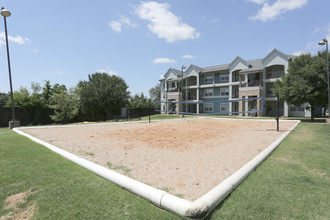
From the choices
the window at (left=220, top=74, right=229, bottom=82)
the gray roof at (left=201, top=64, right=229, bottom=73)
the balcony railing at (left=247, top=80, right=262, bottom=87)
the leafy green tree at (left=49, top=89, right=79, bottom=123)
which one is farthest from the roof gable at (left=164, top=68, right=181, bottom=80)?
the leafy green tree at (left=49, top=89, right=79, bottom=123)

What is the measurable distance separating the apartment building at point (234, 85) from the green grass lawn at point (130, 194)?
16.4m

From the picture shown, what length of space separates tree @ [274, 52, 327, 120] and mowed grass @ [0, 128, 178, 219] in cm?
1987

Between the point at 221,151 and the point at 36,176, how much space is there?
4.82 metres

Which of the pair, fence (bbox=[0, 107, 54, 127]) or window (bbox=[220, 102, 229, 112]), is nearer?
fence (bbox=[0, 107, 54, 127])

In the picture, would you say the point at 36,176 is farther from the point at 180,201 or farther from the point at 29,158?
the point at 180,201

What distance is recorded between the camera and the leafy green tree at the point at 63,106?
22.7m

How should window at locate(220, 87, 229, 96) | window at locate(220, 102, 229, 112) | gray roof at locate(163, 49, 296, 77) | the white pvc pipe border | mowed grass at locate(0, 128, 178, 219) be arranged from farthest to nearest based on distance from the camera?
window at locate(220, 102, 229, 112) < window at locate(220, 87, 229, 96) < gray roof at locate(163, 49, 296, 77) < mowed grass at locate(0, 128, 178, 219) < the white pvc pipe border

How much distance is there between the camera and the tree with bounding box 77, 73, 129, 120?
2973 centimetres

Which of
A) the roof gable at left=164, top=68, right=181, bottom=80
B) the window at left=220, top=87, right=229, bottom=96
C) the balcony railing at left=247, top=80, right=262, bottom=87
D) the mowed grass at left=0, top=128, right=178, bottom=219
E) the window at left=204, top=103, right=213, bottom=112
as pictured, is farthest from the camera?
the roof gable at left=164, top=68, right=181, bottom=80

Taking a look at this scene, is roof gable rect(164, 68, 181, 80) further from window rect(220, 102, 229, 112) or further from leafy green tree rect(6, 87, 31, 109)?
leafy green tree rect(6, 87, 31, 109)

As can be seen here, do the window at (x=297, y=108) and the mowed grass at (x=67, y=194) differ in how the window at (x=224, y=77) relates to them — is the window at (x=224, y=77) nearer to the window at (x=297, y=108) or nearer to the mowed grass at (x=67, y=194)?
the window at (x=297, y=108)

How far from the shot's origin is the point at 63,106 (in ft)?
75.4

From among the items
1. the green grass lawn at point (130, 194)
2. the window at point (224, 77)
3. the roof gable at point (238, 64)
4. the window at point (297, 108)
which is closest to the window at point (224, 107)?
the window at point (224, 77)

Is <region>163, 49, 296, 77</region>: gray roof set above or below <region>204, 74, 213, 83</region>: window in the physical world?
above
